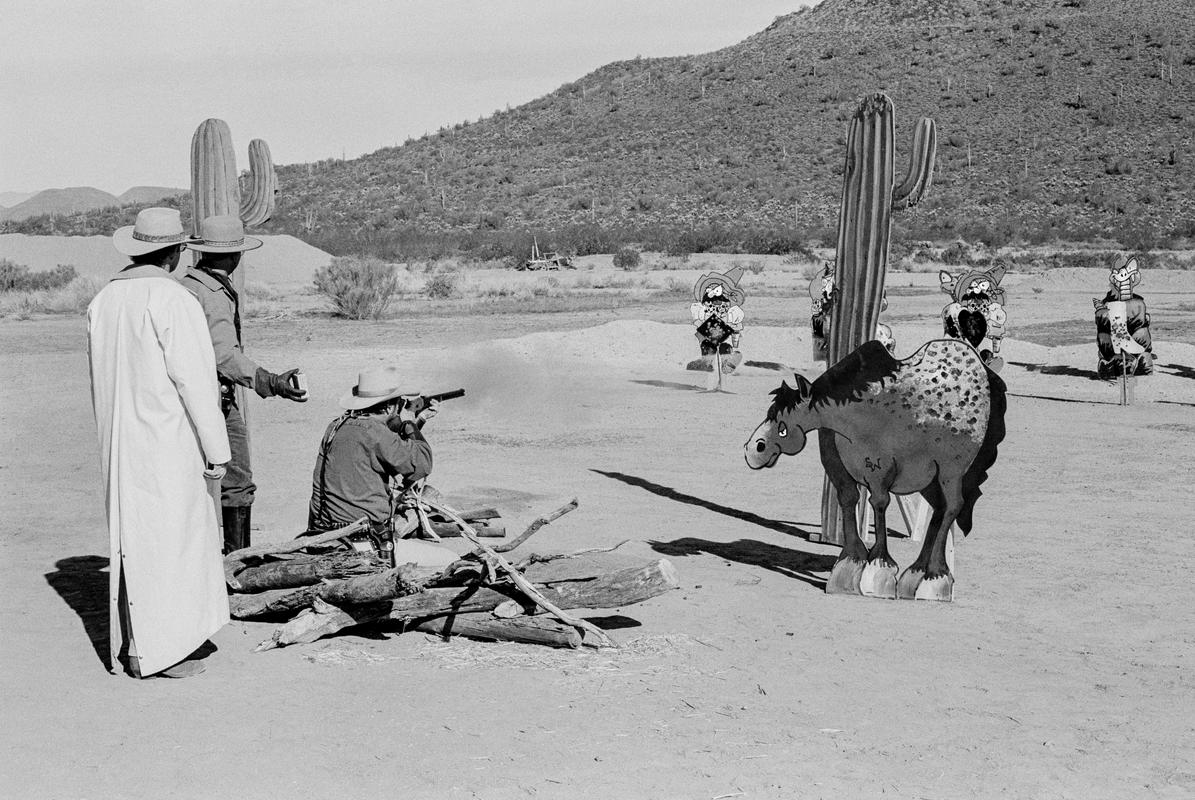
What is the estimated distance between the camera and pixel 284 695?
5.61 meters

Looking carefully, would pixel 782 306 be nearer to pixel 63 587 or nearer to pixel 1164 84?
pixel 63 587

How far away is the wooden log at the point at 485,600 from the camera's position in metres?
6.30

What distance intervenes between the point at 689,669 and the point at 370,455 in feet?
6.32

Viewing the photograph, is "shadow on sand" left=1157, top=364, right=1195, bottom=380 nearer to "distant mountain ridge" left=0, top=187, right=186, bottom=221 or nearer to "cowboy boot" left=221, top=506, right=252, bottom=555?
"cowboy boot" left=221, top=506, right=252, bottom=555

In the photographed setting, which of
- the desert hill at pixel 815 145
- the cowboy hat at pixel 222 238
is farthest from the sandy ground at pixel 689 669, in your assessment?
the desert hill at pixel 815 145

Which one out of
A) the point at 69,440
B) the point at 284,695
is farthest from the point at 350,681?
the point at 69,440

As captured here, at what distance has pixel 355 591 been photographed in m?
6.29

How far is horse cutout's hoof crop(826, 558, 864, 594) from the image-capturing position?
7434mm

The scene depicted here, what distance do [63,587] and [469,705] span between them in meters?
3.13

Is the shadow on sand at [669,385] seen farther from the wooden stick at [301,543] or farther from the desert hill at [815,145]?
the desert hill at [815,145]

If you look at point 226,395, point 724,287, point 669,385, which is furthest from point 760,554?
point 724,287

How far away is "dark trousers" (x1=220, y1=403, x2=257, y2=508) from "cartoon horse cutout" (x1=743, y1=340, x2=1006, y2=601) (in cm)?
313

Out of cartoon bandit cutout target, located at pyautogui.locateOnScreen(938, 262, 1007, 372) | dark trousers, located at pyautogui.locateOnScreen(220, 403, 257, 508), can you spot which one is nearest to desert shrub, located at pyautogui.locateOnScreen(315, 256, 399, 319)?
cartoon bandit cutout target, located at pyautogui.locateOnScreen(938, 262, 1007, 372)

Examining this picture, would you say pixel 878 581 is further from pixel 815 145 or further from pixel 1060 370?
pixel 815 145
